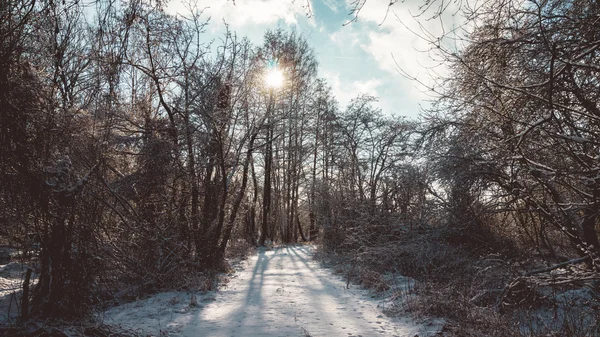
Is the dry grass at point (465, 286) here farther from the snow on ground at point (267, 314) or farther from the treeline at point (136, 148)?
the treeline at point (136, 148)

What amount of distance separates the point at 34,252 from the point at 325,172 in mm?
18941

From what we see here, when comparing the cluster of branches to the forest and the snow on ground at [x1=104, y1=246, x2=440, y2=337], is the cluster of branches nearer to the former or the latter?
the forest

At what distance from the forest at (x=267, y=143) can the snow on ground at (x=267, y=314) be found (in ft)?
2.00

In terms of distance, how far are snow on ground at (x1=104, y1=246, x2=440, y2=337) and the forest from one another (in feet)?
2.00

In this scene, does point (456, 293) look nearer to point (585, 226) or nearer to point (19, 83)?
point (585, 226)

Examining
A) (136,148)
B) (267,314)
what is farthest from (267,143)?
(267,314)

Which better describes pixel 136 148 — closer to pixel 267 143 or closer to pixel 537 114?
pixel 267 143

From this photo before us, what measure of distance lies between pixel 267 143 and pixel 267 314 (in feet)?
18.9

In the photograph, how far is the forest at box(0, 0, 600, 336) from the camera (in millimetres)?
3684

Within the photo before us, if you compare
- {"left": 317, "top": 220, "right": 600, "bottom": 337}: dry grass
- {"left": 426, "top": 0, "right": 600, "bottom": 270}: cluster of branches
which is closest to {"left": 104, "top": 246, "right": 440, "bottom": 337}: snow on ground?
{"left": 317, "top": 220, "right": 600, "bottom": 337}: dry grass

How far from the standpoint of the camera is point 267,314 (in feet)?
20.0

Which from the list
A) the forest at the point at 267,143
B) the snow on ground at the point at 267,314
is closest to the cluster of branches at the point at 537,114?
the forest at the point at 267,143

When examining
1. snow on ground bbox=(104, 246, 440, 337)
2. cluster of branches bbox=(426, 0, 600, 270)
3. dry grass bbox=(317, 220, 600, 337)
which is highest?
cluster of branches bbox=(426, 0, 600, 270)

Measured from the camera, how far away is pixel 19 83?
11.5 ft
